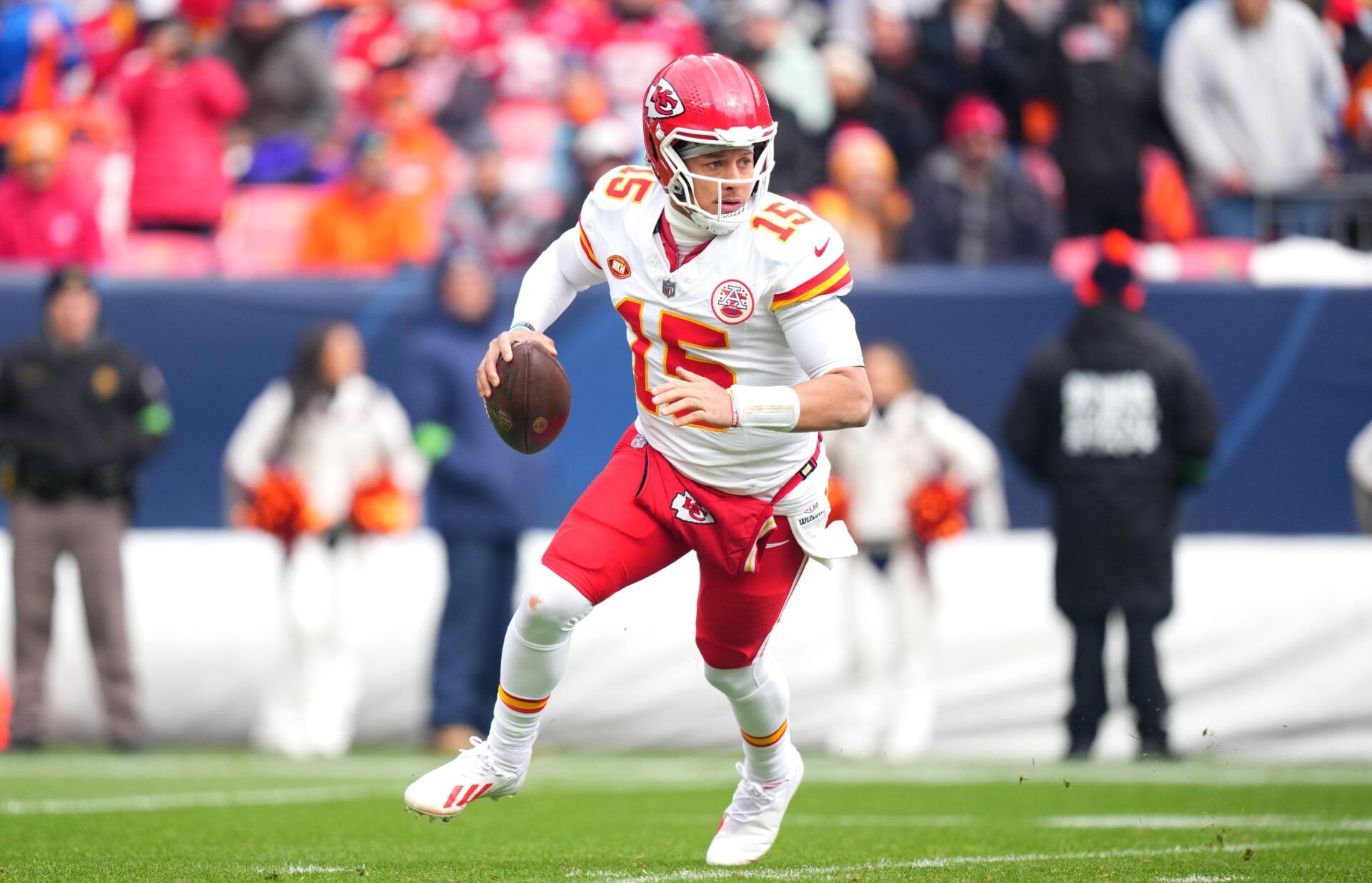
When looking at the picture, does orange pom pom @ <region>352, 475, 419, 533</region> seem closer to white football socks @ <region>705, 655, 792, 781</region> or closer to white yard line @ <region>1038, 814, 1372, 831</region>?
white yard line @ <region>1038, 814, 1372, 831</region>

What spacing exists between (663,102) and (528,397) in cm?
81

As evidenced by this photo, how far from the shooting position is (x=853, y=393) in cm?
Answer: 467

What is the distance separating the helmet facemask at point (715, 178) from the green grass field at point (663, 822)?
65.2 inches

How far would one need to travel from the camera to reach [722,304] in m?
4.86

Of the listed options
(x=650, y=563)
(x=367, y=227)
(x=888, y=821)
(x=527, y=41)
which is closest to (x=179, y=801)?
(x=888, y=821)

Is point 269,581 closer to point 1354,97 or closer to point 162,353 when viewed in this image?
point 162,353

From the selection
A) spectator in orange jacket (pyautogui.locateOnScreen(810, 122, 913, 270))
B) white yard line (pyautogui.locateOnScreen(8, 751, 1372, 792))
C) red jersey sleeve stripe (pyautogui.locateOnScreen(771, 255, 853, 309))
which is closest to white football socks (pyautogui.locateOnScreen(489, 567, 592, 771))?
red jersey sleeve stripe (pyautogui.locateOnScreen(771, 255, 853, 309))

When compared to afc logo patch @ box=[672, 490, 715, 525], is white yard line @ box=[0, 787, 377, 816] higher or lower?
lower

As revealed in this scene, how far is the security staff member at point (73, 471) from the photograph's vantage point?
9.12m

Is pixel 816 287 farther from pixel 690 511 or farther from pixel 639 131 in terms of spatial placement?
pixel 639 131

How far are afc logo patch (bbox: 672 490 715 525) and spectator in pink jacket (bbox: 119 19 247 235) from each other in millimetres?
7566

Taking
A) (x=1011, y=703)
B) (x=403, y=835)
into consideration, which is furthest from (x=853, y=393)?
(x=1011, y=703)

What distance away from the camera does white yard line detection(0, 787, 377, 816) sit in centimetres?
661

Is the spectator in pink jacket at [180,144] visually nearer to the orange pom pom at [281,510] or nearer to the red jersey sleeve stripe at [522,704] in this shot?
the orange pom pom at [281,510]
